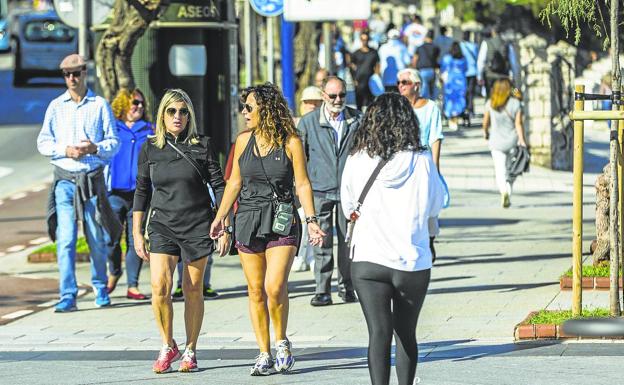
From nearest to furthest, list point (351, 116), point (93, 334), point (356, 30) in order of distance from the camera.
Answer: point (93, 334) < point (351, 116) < point (356, 30)

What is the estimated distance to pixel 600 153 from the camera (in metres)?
27.7

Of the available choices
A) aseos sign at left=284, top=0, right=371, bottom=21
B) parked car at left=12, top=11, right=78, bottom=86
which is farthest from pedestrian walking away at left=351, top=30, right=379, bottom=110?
parked car at left=12, top=11, right=78, bottom=86

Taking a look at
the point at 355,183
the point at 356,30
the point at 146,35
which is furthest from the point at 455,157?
the point at 356,30

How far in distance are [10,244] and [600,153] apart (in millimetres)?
13247

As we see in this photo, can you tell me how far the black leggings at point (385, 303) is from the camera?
7.55 metres

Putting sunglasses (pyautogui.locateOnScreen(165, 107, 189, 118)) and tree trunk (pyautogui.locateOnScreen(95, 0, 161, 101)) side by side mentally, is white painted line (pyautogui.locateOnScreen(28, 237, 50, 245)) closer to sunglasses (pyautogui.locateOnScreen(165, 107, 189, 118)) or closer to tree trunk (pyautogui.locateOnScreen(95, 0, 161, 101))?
tree trunk (pyautogui.locateOnScreen(95, 0, 161, 101))

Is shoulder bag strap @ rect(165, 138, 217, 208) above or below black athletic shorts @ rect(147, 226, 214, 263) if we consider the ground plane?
above

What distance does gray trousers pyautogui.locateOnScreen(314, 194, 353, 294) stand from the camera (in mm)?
12148

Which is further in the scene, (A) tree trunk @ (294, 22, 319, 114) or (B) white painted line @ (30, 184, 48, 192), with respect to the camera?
(A) tree trunk @ (294, 22, 319, 114)

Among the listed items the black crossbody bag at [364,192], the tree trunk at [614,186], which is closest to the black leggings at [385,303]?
the black crossbody bag at [364,192]

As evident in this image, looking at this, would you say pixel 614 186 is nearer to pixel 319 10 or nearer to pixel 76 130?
pixel 76 130

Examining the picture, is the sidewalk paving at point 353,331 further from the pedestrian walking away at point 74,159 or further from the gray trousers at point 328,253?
the pedestrian walking away at point 74,159

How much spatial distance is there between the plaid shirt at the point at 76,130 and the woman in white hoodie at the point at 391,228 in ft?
16.3

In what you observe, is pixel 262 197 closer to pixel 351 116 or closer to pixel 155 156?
pixel 155 156
